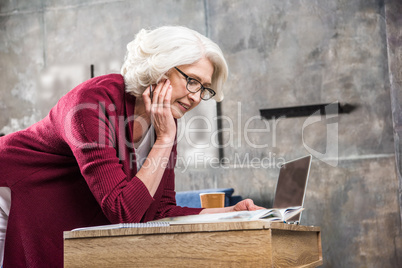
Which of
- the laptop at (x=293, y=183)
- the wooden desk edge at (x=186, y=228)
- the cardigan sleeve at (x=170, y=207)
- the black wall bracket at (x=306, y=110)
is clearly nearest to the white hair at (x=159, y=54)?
the cardigan sleeve at (x=170, y=207)

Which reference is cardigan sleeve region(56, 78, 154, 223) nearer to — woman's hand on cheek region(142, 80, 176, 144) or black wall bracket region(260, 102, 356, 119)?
woman's hand on cheek region(142, 80, 176, 144)

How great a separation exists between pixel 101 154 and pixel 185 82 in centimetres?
49

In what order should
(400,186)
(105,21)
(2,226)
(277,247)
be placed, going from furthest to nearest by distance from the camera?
(105,21) < (400,186) < (2,226) < (277,247)

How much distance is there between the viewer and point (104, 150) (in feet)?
3.98

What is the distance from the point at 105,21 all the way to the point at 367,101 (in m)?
2.12

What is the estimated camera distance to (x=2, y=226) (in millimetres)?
1368

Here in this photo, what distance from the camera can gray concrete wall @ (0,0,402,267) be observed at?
3146 mm

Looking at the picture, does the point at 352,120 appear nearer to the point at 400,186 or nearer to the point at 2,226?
the point at 400,186

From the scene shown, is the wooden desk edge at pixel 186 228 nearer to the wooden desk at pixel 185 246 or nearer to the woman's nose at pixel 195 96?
the wooden desk at pixel 185 246

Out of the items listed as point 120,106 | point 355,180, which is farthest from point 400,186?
point 120,106

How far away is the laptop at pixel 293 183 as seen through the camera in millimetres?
2303

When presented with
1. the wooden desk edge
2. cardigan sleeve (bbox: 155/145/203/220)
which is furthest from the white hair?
the wooden desk edge

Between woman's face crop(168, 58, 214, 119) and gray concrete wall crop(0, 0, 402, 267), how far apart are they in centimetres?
176

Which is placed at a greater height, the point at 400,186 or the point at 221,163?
the point at 221,163
